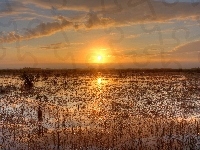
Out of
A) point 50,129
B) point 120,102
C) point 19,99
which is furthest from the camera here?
point 19,99

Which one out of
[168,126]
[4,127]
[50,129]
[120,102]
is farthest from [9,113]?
[168,126]

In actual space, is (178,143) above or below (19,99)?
below

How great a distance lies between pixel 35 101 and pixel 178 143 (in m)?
14.3

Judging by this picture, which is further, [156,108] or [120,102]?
[120,102]

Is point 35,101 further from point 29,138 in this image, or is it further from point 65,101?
point 29,138

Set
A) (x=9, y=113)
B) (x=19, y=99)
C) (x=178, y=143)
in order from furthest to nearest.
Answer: (x=19, y=99), (x=9, y=113), (x=178, y=143)

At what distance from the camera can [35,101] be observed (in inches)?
931

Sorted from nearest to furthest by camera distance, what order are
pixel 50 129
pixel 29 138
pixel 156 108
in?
pixel 29 138 < pixel 50 129 < pixel 156 108

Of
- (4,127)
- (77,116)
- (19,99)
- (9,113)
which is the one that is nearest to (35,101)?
(19,99)

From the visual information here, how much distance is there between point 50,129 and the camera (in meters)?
14.2

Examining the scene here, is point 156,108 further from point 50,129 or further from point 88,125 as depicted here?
point 50,129

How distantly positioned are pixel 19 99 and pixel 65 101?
4.05 meters

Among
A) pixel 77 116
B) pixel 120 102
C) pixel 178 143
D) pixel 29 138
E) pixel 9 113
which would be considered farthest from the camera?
pixel 120 102

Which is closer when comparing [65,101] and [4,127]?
[4,127]
